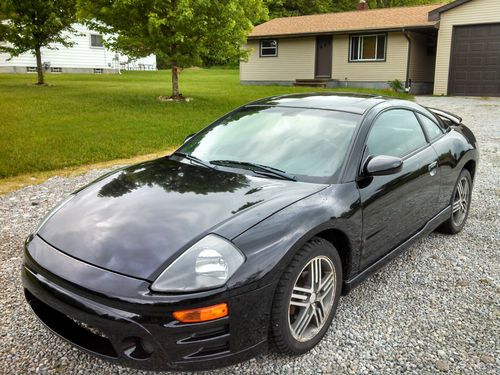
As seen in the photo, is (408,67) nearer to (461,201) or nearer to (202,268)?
(461,201)

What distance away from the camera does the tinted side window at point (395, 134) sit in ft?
11.5

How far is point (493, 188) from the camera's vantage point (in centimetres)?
649

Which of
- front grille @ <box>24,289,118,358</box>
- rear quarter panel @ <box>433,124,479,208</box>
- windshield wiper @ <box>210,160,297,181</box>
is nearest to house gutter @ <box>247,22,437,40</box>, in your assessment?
rear quarter panel @ <box>433,124,479,208</box>

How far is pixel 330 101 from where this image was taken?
12.7ft

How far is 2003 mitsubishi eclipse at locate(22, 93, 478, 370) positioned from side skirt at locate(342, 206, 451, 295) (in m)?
0.01

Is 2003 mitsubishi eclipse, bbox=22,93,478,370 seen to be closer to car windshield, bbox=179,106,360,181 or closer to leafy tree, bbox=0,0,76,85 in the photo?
car windshield, bbox=179,106,360,181

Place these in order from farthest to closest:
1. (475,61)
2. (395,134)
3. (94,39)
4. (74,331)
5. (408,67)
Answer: (94,39)
(408,67)
(475,61)
(395,134)
(74,331)

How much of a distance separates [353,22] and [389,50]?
8.89 feet

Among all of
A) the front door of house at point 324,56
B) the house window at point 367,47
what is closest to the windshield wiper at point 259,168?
the house window at point 367,47

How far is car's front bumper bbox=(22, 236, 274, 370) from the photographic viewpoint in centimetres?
213

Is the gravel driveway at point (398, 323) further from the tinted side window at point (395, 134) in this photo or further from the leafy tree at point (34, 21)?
the leafy tree at point (34, 21)

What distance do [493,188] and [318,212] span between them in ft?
16.0

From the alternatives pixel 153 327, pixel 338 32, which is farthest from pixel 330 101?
pixel 338 32

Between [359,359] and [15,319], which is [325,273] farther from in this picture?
[15,319]
